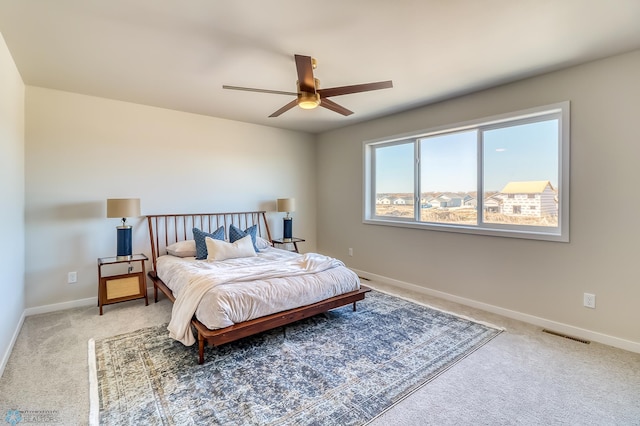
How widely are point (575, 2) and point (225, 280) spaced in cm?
326

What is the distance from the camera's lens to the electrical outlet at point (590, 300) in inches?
111

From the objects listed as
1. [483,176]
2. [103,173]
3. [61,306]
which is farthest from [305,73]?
[61,306]

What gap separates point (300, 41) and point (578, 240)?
316 centimetres

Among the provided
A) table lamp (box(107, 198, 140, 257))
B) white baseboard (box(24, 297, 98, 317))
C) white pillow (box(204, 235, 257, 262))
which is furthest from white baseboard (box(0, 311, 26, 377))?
white pillow (box(204, 235, 257, 262))

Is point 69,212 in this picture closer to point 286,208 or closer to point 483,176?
point 286,208

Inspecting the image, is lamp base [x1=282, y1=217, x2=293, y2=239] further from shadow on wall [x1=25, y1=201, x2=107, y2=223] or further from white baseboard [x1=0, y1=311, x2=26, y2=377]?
white baseboard [x1=0, y1=311, x2=26, y2=377]

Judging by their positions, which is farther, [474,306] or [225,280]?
[474,306]

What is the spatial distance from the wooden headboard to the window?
215cm

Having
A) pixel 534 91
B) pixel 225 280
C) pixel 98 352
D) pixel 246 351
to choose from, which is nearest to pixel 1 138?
pixel 98 352

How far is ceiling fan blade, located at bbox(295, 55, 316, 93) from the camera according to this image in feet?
7.12

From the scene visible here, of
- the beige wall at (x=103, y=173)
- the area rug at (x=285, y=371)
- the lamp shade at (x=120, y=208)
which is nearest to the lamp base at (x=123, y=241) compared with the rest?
the lamp shade at (x=120, y=208)

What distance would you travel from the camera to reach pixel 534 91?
3.10 m

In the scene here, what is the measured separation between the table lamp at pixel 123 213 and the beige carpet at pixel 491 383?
97cm

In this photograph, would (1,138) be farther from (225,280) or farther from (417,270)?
(417,270)
